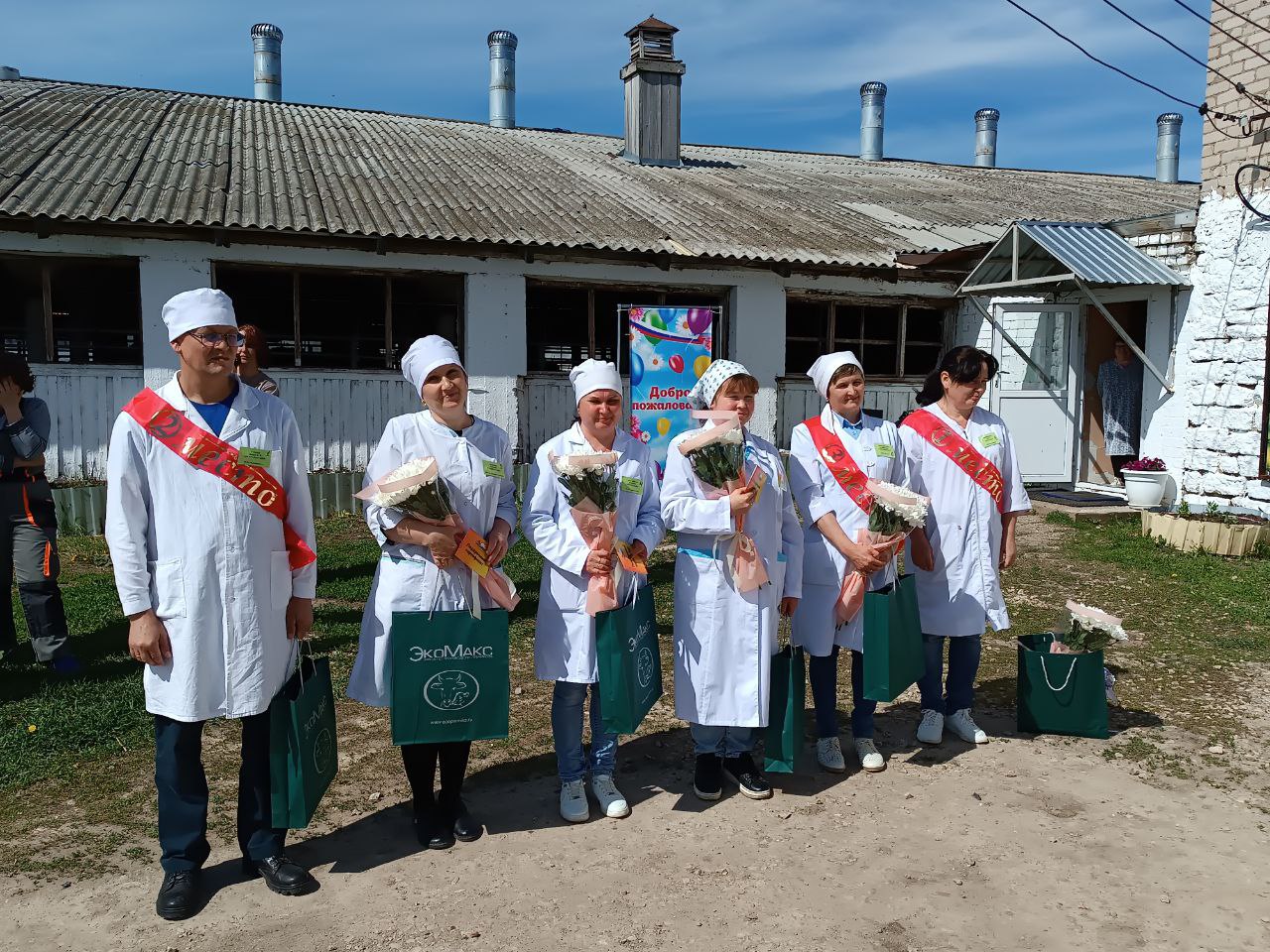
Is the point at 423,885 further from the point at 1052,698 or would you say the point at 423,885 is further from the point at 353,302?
the point at 353,302

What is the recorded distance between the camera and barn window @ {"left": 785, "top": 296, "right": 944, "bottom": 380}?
13.4 metres

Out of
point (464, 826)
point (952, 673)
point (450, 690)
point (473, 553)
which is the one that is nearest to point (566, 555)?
point (473, 553)

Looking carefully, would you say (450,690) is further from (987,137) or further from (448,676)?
(987,137)

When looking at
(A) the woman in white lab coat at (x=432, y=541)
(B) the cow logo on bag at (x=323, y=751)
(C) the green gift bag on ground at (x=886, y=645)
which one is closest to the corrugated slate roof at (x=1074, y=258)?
(C) the green gift bag on ground at (x=886, y=645)

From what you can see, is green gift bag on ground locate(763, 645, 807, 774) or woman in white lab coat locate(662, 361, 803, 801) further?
green gift bag on ground locate(763, 645, 807, 774)

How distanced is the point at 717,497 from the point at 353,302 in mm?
8718

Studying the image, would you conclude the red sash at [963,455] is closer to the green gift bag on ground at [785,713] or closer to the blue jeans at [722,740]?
the green gift bag on ground at [785,713]

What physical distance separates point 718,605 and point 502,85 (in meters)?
18.9

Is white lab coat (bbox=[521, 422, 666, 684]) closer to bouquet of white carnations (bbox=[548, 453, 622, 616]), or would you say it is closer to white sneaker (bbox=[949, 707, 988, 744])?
bouquet of white carnations (bbox=[548, 453, 622, 616])

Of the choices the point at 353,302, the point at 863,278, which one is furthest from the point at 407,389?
the point at 863,278

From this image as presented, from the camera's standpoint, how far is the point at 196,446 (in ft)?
10.2

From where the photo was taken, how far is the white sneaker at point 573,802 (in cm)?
380

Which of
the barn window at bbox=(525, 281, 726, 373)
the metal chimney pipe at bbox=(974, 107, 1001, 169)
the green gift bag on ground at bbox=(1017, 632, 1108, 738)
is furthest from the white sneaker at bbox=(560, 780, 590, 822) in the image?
the metal chimney pipe at bbox=(974, 107, 1001, 169)

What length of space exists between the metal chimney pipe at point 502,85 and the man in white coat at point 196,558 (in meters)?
18.2
